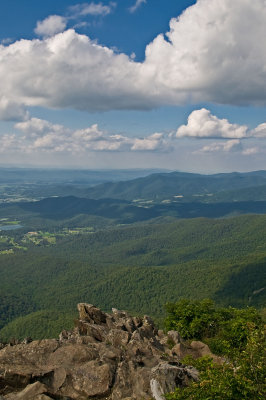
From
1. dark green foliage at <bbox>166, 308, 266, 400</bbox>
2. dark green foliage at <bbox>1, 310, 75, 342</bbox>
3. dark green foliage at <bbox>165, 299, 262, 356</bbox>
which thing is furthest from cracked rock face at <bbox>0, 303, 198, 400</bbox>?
dark green foliage at <bbox>1, 310, 75, 342</bbox>

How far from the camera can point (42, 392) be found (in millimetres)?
32469

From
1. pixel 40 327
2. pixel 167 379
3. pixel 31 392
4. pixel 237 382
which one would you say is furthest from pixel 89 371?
pixel 40 327

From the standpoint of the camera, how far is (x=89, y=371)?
37.6 m

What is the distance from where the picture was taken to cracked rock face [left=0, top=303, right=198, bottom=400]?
3275cm

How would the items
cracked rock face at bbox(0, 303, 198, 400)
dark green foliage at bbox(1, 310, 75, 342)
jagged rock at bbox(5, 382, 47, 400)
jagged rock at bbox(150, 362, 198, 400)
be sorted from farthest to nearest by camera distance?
dark green foliage at bbox(1, 310, 75, 342), cracked rock face at bbox(0, 303, 198, 400), jagged rock at bbox(5, 382, 47, 400), jagged rock at bbox(150, 362, 198, 400)

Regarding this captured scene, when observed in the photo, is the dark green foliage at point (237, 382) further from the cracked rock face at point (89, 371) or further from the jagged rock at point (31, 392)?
the jagged rock at point (31, 392)

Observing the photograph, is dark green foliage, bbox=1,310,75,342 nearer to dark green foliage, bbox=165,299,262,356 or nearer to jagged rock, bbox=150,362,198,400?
dark green foliage, bbox=165,299,262,356

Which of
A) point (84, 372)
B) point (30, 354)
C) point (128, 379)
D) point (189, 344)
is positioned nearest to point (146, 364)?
point (128, 379)

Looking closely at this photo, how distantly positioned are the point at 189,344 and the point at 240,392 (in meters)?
38.3

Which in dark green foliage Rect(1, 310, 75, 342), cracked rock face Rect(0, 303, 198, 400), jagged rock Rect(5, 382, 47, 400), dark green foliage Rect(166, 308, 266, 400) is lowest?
dark green foliage Rect(1, 310, 75, 342)

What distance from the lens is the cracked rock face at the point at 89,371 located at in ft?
107

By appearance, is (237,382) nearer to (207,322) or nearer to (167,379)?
(167,379)

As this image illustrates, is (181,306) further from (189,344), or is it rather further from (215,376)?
(215,376)

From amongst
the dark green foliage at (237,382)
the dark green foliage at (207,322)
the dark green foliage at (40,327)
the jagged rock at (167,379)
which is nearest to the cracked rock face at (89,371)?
the jagged rock at (167,379)
